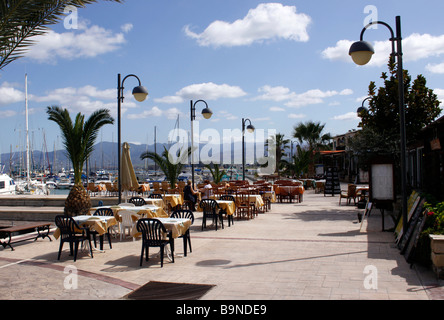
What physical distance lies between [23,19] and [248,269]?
5.46 metres

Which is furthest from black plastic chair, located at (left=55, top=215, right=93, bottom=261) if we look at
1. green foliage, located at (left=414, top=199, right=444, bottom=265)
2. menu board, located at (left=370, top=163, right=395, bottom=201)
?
menu board, located at (left=370, top=163, right=395, bottom=201)

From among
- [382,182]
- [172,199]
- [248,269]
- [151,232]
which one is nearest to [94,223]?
[151,232]

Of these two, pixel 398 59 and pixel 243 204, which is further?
pixel 243 204

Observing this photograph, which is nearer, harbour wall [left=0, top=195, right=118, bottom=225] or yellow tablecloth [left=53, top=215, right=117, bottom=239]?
yellow tablecloth [left=53, top=215, right=117, bottom=239]

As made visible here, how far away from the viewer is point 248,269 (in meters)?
6.79

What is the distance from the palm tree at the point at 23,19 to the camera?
571 centimetres

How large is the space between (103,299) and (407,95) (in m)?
12.6

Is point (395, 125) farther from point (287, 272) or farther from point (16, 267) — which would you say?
point (16, 267)

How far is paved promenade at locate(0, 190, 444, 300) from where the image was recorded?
553 cm

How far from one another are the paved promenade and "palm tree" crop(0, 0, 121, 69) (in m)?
3.74

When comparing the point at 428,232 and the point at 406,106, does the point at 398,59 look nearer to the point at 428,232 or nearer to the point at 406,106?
the point at 428,232

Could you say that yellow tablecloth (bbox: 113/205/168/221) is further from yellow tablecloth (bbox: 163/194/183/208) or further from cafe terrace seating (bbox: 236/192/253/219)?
yellow tablecloth (bbox: 163/194/183/208)
